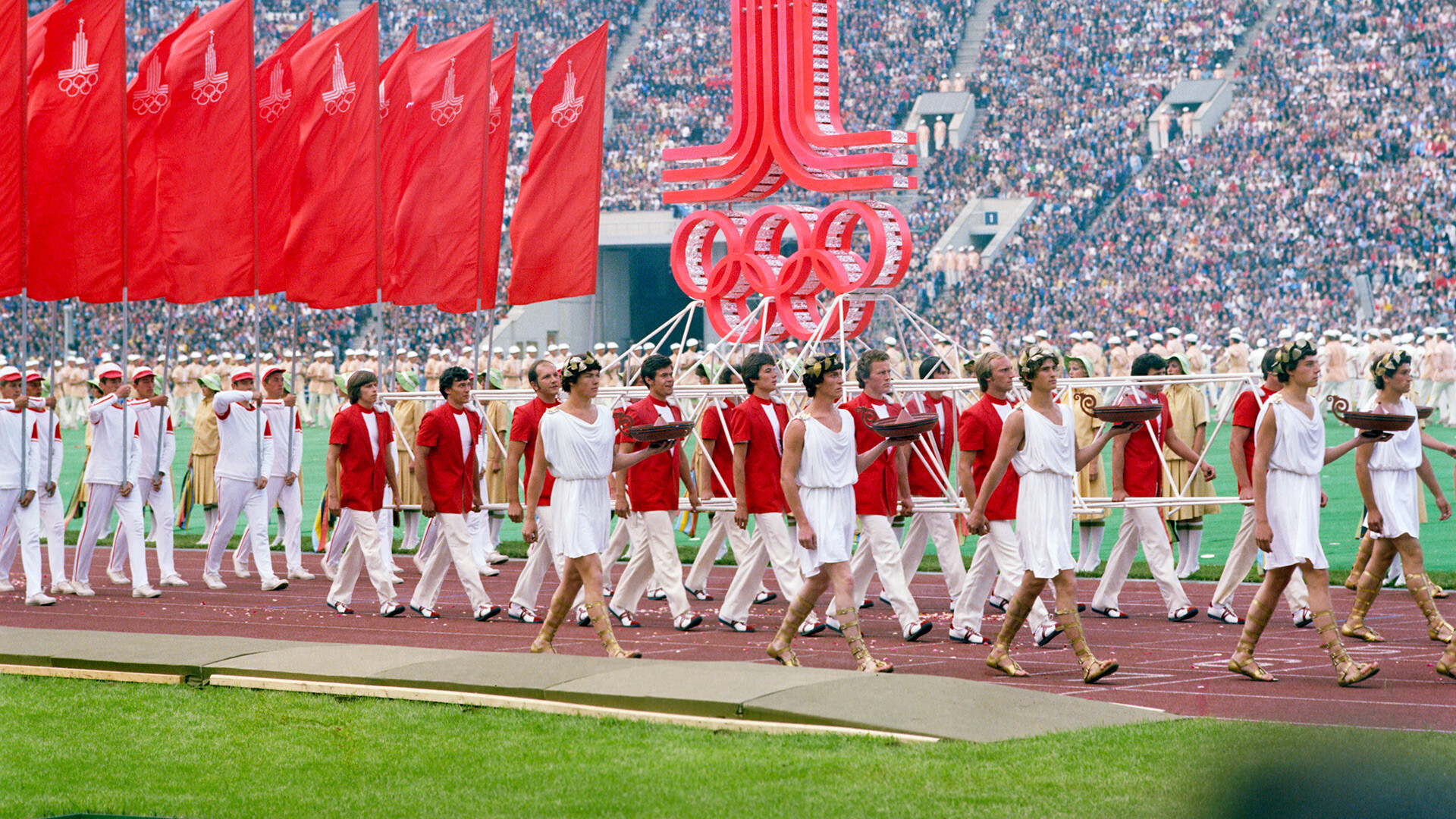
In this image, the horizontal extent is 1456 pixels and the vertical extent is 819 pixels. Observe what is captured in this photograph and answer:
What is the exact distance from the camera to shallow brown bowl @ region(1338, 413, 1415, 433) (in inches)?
316

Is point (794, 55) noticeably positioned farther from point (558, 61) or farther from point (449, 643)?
point (449, 643)

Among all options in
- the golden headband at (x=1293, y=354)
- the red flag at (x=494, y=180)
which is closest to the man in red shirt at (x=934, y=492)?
the golden headband at (x=1293, y=354)

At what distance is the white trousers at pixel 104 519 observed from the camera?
41.7 feet

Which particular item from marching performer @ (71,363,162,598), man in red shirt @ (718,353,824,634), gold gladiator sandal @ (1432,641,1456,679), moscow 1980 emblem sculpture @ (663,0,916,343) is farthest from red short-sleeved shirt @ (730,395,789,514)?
marching performer @ (71,363,162,598)

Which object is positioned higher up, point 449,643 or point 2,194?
point 2,194

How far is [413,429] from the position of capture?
15570 mm

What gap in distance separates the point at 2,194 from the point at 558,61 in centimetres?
442

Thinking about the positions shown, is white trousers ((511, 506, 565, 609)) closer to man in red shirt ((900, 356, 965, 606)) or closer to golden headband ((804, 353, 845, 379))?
man in red shirt ((900, 356, 965, 606))

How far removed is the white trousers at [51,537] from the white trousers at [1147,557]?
783 cm

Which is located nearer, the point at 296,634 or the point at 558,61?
the point at 296,634

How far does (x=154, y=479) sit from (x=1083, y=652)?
8333mm

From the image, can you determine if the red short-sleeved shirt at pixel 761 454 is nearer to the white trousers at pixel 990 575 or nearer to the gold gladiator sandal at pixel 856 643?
the white trousers at pixel 990 575

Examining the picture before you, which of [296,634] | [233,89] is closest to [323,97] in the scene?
[233,89]

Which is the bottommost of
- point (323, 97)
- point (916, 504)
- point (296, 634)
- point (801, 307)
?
point (296, 634)
